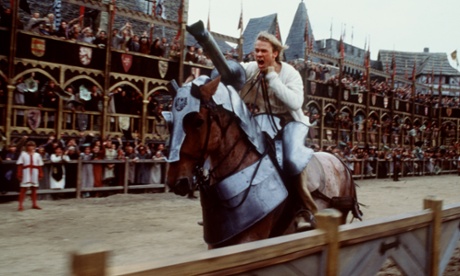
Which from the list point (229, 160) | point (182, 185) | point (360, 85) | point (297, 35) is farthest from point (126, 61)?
point (297, 35)

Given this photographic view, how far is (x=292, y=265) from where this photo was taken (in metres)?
2.23

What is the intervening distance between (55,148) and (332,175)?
10152mm

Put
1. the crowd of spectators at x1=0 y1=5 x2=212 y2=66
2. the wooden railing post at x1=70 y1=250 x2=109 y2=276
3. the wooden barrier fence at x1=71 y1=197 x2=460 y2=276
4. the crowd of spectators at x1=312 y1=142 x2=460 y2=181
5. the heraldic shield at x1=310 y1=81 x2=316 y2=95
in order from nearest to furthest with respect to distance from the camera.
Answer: the wooden railing post at x1=70 y1=250 x2=109 y2=276 < the wooden barrier fence at x1=71 y1=197 x2=460 y2=276 < the crowd of spectators at x1=0 y1=5 x2=212 y2=66 < the crowd of spectators at x1=312 y1=142 x2=460 y2=181 < the heraldic shield at x1=310 y1=81 x2=316 y2=95

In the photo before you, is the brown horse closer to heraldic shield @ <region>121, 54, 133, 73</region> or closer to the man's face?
the man's face

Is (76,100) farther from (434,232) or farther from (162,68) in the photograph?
(434,232)

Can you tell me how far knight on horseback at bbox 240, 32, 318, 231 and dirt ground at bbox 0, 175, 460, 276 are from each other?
5.95 feet

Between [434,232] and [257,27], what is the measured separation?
37934 mm

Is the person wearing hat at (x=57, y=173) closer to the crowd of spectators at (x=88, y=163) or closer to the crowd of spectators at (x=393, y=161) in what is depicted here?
the crowd of spectators at (x=88, y=163)

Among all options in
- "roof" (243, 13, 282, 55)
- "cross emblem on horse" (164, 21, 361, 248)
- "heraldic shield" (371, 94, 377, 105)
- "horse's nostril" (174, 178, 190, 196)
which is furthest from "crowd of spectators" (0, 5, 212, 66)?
"roof" (243, 13, 282, 55)

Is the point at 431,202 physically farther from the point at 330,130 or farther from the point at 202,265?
the point at 330,130

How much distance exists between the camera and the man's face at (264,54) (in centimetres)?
416

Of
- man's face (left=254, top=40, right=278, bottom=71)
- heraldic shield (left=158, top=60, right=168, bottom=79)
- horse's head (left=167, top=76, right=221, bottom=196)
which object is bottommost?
horse's head (left=167, top=76, right=221, bottom=196)

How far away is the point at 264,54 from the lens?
4176 millimetres

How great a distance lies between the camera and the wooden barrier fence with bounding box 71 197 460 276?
1612 millimetres
